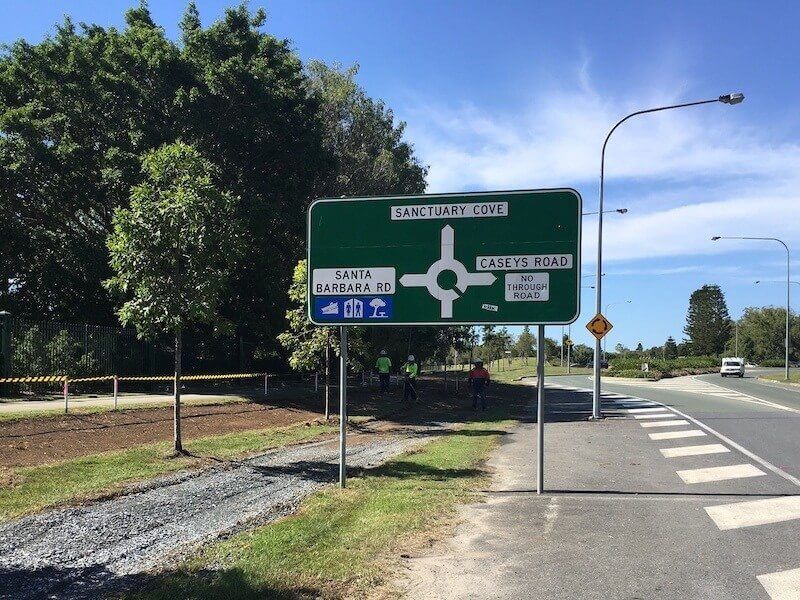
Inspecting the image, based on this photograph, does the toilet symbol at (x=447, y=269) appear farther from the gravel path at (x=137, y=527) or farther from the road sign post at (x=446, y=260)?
the gravel path at (x=137, y=527)

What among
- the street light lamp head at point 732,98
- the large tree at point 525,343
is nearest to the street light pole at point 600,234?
the street light lamp head at point 732,98

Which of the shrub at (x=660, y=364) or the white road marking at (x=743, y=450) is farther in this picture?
the shrub at (x=660, y=364)

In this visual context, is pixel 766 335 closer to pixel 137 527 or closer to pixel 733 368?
pixel 733 368

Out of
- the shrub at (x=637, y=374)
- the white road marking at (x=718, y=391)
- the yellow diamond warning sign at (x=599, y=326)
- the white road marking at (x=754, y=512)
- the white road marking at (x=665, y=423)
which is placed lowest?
the shrub at (x=637, y=374)

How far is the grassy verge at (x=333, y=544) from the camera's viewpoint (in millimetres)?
4867

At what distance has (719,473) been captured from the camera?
988cm

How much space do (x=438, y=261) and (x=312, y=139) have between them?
18.0m

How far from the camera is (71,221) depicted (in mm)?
26188

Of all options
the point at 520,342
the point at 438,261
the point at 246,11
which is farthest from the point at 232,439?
the point at 520,342

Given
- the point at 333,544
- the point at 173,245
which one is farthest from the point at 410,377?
the point at 333,544

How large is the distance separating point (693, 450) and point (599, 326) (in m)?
7.86

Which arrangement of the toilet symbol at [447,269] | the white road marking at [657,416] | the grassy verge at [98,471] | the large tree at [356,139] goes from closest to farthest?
the grassy verge at [98,471] < the toilet symbol at [447,269] < the white road marking at [657,416] < the large tree at [356,139]

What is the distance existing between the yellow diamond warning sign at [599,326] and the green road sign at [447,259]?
474 inches

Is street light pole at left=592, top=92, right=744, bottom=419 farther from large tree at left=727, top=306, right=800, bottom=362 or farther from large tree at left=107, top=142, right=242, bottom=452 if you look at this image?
large tree at left=727, top=306, right=800, bottom=362
